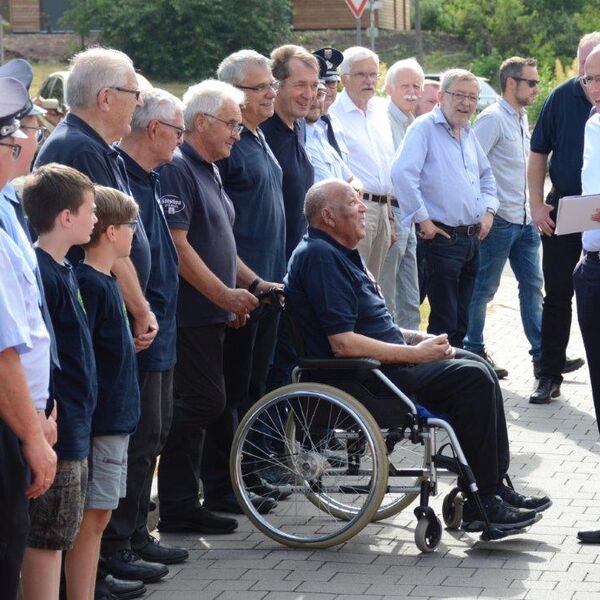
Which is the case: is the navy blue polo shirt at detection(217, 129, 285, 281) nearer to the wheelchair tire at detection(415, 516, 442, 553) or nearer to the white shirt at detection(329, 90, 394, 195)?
the wheelchair tire at detection(415, 516, 442, 553)

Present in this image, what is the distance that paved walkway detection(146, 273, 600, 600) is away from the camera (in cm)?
572

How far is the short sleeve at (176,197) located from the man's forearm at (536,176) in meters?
3.70

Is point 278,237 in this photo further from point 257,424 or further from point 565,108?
point 565,108

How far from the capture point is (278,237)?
7.34 meters

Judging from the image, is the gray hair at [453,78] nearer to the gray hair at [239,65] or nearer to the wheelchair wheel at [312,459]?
the gray hair at [239,65]

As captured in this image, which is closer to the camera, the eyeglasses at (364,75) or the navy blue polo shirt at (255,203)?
the navy blue polo shirt at (255,203)

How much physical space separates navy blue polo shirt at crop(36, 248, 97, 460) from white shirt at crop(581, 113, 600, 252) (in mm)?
2814

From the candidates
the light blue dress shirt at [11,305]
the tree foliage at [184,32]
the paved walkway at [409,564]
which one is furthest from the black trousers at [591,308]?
the tree foliage at [184,32]

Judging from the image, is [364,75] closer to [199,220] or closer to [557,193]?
[557,193]

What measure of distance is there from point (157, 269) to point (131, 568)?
3.98ft

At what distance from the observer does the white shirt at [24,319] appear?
4.05 meters

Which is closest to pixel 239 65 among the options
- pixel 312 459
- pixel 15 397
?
pixel 312 459

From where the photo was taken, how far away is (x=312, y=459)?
6543 mm

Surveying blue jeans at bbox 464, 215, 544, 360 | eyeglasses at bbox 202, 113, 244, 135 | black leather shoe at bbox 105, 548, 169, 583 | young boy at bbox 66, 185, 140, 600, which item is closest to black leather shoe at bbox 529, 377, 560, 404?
blue jeans at bbox 464, 215, 544, 360
